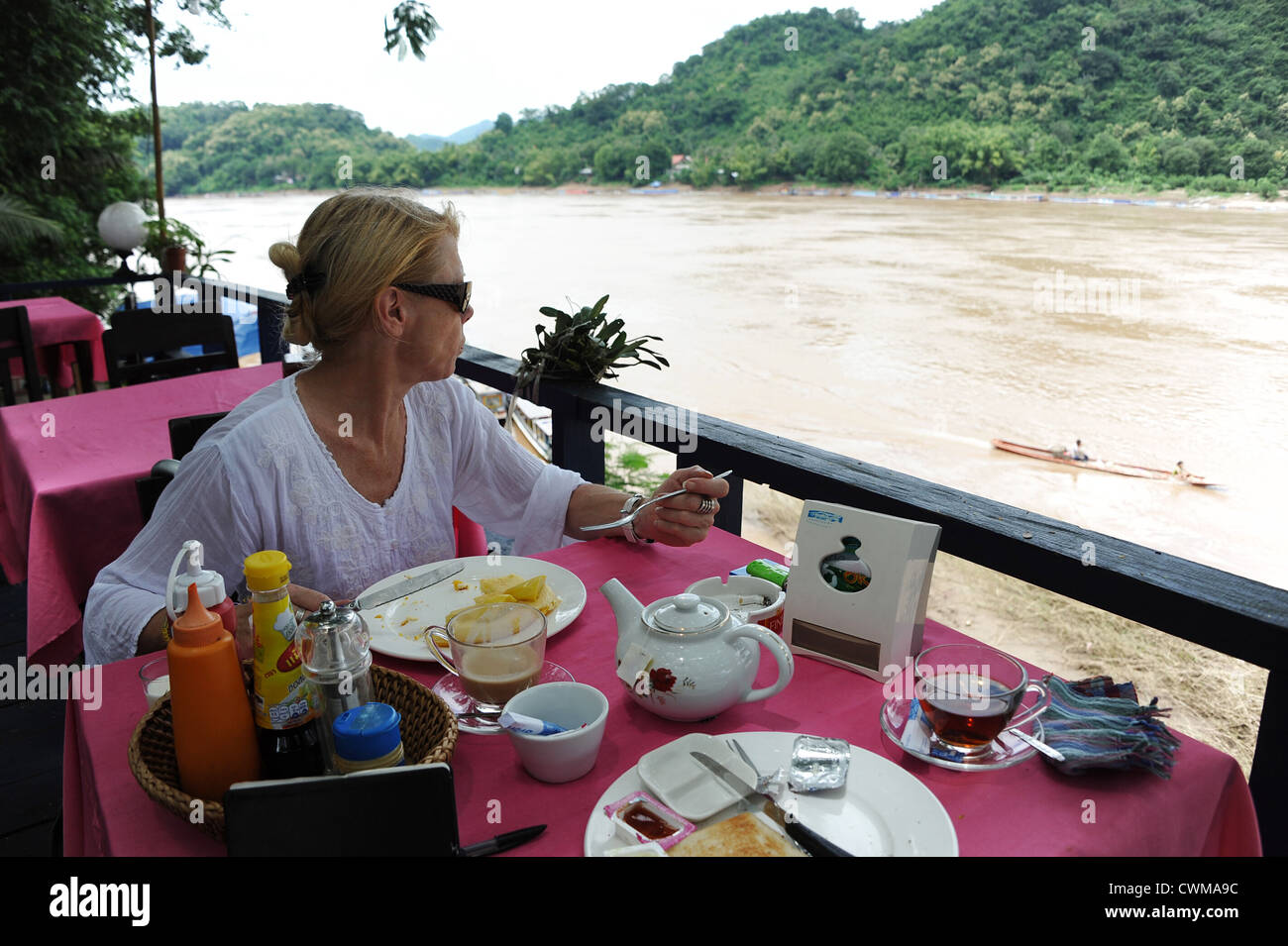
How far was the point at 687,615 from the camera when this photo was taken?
99 centimetres

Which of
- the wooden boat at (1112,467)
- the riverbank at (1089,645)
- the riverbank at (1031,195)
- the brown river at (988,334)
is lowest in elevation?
the riverbank at (1089,645)

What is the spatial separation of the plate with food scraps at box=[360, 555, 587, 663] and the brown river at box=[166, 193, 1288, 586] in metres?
23.5

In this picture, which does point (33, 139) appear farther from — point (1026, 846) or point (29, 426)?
point (1026, 846)

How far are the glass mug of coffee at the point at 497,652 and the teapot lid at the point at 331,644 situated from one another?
6.5 inches

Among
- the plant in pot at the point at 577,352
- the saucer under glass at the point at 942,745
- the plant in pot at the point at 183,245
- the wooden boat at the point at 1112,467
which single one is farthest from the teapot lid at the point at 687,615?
the wooden boat at the point at 1112,467

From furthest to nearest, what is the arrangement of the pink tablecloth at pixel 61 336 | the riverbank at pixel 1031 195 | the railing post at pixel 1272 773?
the riverbank at pixel 1031 195, the pink tablecloth at pixel 61 336, the railing post at pixel 1272 773

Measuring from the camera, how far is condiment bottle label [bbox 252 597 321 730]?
787mm

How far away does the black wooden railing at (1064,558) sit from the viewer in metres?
1.07

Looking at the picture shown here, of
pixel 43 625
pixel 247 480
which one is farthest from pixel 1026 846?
pixel 43 625

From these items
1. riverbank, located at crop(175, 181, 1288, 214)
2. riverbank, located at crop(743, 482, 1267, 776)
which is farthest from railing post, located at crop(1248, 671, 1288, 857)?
riverbank, located at crop(175, 181, 1288, 214)

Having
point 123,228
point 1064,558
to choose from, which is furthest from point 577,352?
point 123,228

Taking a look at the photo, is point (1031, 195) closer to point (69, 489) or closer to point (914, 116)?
point (914, 116)

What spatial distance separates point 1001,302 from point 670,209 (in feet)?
83.0

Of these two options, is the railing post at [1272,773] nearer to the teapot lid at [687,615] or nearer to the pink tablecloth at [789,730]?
the pink tablecloth at [789,730]
